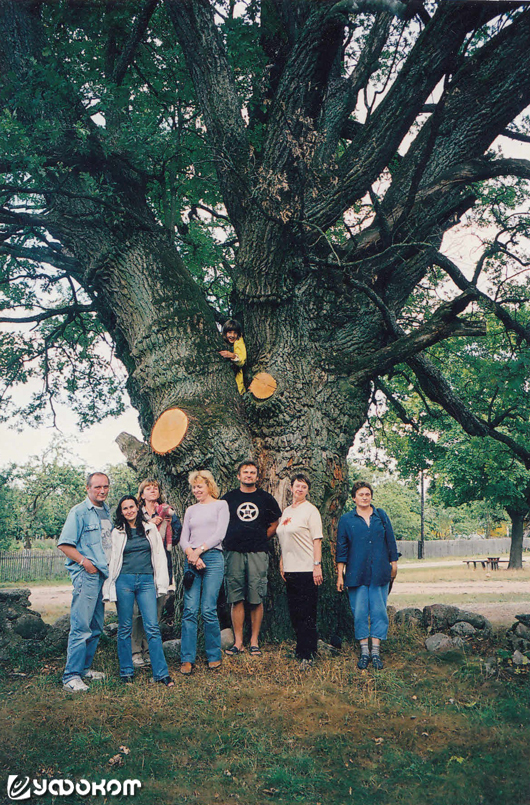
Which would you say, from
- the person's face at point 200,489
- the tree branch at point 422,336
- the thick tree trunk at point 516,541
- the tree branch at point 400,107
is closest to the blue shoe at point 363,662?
the person's face at point 200,489

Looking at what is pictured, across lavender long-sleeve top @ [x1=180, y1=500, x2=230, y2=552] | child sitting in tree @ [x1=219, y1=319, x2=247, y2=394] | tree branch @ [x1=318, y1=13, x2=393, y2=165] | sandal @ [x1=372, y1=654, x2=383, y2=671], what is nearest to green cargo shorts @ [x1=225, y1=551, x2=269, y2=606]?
lavender long-sleeve top @ [x1=180, y1=500, x2=230, y2=552]

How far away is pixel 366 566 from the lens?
628 centimetres

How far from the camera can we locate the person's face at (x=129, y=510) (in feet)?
20.2

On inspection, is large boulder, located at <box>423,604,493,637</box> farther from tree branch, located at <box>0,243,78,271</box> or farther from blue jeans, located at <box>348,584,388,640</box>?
tree branch, located at <box>0,243,78,271</box>

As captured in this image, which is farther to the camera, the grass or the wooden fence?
the wooden fence

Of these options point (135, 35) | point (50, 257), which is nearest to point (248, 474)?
point (50, 257)

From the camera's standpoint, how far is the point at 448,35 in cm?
637

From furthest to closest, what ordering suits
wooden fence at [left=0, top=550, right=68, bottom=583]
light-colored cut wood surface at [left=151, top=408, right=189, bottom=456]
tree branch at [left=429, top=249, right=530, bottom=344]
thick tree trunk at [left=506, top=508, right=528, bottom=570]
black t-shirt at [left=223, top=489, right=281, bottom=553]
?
1. thick tree trunk at [left=506, top=508, right=528, bottom=570]
2. wooden fence at [left=0, top=550, right=68, bottom=583]
3. tree branch at [left=429, top=249, right=530, bottom=344]
4. light-colored cut wood surface at [left=151, top=408, right=189, bottom=456]
5. black t-shirt at [left=223, top=489, right=281, bottom=553]

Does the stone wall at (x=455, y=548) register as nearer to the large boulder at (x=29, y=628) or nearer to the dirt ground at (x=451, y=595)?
the dirt ground at (x=451, y=595)

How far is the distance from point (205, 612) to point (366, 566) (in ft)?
5.39

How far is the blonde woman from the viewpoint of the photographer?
236 inches

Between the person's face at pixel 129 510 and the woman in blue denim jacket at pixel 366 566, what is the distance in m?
2.09

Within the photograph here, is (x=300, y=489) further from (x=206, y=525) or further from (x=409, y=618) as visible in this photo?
(x=409, y=618)

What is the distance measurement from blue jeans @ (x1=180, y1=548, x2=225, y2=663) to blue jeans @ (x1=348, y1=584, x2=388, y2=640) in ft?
4.51
